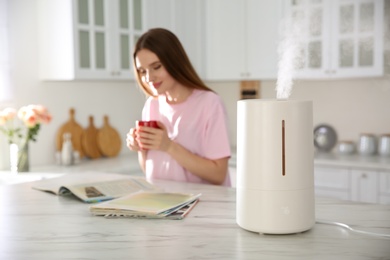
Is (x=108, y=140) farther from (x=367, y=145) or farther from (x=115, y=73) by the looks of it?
(x=367, y=145)

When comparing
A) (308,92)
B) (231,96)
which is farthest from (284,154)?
(231,96)

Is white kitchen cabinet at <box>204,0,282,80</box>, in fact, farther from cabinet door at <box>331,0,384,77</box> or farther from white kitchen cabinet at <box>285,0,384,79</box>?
cabinet door at <box>331,0,384,77</box>

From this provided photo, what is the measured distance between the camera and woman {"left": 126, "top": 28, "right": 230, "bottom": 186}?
1911mm

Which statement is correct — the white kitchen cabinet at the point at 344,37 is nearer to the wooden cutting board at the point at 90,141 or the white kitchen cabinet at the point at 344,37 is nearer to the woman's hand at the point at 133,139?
the wooden cutting board at the point at 90,141

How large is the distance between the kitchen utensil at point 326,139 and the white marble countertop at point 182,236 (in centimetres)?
255

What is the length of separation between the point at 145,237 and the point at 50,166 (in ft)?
8.42

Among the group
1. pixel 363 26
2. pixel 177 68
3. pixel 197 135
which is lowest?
pixel 197 135

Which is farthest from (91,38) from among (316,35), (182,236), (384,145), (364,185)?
(182,236)

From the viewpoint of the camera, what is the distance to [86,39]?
3453 millimetres

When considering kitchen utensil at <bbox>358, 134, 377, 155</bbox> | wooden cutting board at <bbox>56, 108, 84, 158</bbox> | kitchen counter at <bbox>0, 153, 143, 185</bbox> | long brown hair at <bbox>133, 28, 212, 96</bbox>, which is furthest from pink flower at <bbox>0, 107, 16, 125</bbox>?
kitchen utensil at <bbox>358, 134, 377, 155</bbox>

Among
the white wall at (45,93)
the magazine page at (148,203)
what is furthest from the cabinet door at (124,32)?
the magazine page at (148,203)

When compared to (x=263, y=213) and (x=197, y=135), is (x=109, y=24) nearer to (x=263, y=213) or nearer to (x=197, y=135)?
(x=197, y=135)

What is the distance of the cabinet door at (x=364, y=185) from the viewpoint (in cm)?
331

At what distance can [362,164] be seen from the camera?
3354 millimetres
